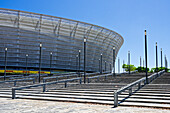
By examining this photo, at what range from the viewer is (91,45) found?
266ft

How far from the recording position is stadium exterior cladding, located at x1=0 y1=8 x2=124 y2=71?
64.6 meters

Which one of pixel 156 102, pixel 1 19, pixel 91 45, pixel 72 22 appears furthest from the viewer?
pixel 91 45

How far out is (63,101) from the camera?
11.6 metres

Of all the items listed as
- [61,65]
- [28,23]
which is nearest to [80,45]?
[61,65]

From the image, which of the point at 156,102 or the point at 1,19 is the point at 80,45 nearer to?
the point at 1,19

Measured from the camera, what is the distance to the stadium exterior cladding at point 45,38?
64.6 m

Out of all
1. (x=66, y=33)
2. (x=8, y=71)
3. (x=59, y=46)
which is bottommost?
(x=8, y=71)

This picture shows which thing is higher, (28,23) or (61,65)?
(28,23)

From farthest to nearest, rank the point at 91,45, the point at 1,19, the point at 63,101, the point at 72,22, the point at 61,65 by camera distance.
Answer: the point at 91,45 → the point at 61,65 → the point at 72,22 → the point at 1,19 → the point at 63,101

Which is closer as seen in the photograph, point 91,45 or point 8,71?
point 8,71

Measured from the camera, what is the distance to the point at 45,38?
71.1 m

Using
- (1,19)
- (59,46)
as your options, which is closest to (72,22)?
(59,46)

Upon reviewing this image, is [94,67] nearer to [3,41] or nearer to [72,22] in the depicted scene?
[72,22]

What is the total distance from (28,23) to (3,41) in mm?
10078
